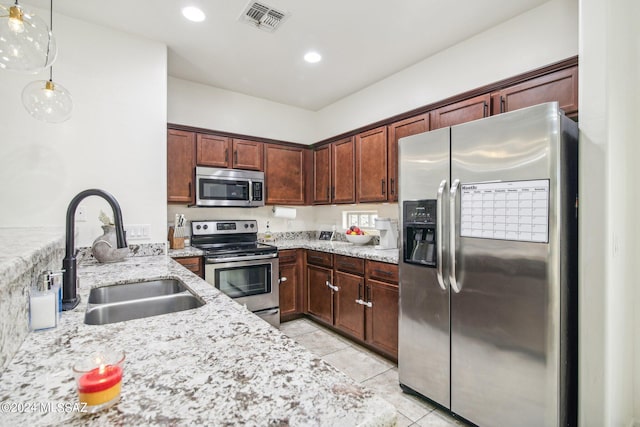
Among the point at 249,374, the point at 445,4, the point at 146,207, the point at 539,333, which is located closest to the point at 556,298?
the point at 539,333

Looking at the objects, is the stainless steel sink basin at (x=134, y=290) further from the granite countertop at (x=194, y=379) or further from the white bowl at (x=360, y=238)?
the white bowl at (x=360, y=238)

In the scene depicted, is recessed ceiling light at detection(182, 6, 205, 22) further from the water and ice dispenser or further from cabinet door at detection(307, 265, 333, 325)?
cabinet door at detection(307, 265, 333, 325)

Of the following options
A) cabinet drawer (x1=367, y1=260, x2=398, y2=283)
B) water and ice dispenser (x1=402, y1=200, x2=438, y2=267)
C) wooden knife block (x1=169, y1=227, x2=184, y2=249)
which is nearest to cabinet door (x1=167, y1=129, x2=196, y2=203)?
wooden knife block (x1=169, y1=227, x2=184, y2=249)

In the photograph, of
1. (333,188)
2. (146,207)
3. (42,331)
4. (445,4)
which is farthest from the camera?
(333,188)

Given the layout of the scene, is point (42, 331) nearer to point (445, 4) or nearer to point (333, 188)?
point (445, 4)

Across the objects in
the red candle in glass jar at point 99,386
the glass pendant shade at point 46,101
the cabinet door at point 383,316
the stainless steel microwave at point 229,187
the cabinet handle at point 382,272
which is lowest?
the cabinet door at point 383,316

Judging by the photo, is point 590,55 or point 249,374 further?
point 590,55

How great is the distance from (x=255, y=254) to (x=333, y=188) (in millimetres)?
1199

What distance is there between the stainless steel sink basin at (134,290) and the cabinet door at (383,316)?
1.63m

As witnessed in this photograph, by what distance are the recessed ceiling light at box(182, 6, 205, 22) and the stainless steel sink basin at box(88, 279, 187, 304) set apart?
1888 millimetres

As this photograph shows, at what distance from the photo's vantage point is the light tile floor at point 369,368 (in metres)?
1.95

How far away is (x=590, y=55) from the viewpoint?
155cm

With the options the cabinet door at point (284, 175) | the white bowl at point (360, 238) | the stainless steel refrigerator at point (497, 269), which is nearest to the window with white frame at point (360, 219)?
the white bowl at point (360, 238)

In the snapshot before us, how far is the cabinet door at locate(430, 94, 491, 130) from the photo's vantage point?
91.7 inches
